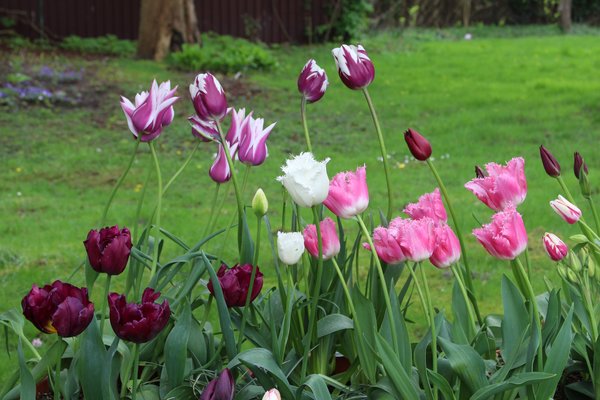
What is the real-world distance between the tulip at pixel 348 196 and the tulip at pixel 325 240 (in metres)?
0.09

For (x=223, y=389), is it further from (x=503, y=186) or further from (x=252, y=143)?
(x=503, y=186)

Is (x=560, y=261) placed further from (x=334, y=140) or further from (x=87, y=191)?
(x=334, y=140)

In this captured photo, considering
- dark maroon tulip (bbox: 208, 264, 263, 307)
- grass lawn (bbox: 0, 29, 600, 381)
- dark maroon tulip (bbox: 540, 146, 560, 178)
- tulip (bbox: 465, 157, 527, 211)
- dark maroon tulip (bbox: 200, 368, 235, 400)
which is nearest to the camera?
dark maroon tulip (bbox: 200, 368, 235, 400)

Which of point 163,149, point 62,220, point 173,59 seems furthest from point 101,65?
point 62,220

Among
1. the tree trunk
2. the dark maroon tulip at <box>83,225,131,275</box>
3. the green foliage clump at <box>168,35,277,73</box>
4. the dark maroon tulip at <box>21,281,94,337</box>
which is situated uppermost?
the dark maroon tulip at <box>83,225,131,275</box>

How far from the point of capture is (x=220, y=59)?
12.7m

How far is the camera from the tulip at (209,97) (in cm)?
199

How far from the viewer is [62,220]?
634 cm

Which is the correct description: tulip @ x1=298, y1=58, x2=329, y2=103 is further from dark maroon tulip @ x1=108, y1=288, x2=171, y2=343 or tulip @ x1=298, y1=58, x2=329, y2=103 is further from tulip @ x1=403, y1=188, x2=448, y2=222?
dark maroon tulip @ x1=108, y1=288, x2=171, y2=343

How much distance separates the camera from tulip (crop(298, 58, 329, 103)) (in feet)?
7.20

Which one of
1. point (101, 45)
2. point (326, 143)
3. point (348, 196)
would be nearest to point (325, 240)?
point (348, 196)

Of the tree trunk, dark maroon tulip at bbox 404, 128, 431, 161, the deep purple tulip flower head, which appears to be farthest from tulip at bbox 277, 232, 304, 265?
the tree trunk

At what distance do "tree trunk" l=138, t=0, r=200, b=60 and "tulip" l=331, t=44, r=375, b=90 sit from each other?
1143cm

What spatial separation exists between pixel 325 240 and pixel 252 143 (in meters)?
0.28
